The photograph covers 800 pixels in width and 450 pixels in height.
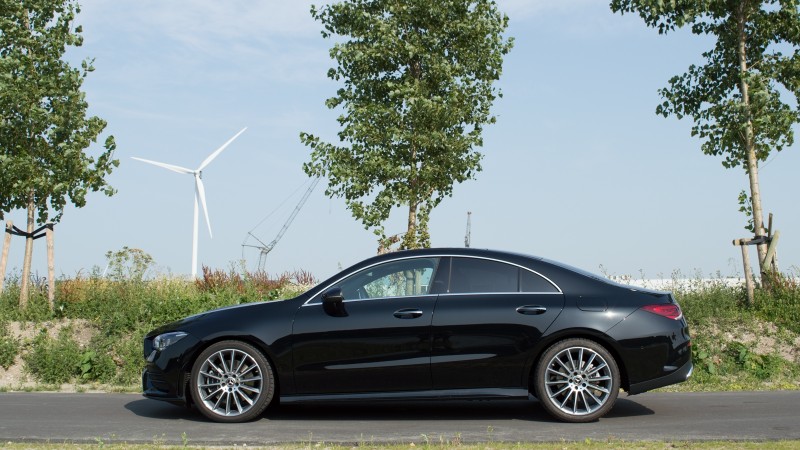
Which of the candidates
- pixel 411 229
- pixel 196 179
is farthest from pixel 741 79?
pixel 196 179

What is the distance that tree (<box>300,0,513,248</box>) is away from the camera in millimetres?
21031

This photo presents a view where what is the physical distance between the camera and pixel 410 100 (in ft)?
67.6

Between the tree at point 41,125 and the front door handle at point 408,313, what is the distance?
10.6 m

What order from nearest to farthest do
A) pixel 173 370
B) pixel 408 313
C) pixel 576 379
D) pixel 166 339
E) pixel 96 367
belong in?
→ pixel 576 379
pixel 408 313
pixel 173 370
pixel 166 339
pixel 96 367

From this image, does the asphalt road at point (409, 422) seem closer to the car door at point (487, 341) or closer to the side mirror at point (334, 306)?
the car door at point (487, 341)

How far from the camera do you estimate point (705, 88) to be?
757 inches

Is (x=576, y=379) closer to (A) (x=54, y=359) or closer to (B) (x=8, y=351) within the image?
(A) (x=54, y=359)

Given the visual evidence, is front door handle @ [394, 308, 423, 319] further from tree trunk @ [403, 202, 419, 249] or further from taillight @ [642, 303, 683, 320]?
tree trunk @ [403, 202, 419, 249]

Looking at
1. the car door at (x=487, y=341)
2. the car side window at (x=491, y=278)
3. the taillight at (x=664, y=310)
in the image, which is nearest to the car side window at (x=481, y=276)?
the car side window at (x=491, y=278)

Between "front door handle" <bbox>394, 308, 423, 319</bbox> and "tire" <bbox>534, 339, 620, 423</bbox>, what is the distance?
1269 millimetres

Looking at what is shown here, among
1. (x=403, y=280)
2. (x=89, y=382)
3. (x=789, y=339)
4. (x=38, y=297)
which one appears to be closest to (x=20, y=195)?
(x=38, y=297)

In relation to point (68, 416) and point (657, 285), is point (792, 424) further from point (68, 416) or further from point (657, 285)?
point (657, 285)

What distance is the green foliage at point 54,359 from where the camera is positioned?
47.9ft

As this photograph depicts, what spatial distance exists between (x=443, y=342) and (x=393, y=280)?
2.81 feet
